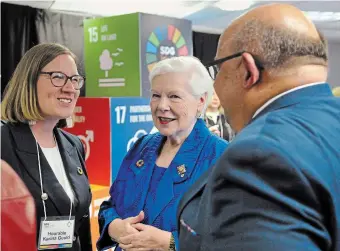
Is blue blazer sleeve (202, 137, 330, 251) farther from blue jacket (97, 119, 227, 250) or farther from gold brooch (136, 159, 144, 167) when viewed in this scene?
gold brooch (136, 159, 144, 167)

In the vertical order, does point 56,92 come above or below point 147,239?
above

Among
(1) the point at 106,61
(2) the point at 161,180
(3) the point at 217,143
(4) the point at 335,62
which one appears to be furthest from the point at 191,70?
(4) the point at 335,62

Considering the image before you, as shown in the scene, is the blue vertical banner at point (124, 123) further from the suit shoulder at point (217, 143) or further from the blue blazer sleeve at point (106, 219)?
the suit shoulder at point (217, 143)

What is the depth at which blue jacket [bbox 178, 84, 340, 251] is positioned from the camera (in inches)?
23.9

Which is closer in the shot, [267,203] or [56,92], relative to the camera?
[267,203]

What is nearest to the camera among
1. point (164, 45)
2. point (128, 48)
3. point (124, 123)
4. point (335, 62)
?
point (124, 123)

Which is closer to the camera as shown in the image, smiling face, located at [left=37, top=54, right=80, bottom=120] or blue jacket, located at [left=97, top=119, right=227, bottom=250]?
blue jacket, located at [left=97, top=119, right=227, bottom=250]

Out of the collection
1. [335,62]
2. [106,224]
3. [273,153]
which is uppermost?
[273,153]

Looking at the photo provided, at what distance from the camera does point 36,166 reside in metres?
1.37

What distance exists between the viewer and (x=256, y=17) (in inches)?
29.5

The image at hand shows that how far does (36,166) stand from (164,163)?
1.36 feet

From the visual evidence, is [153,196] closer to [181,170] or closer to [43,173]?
[181,170]

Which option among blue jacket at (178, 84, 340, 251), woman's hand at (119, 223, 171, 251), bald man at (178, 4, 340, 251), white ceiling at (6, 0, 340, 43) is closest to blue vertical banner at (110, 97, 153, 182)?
woman's hand at (119, 223, 171, 251)

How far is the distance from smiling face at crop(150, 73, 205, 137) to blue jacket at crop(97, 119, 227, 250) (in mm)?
47
